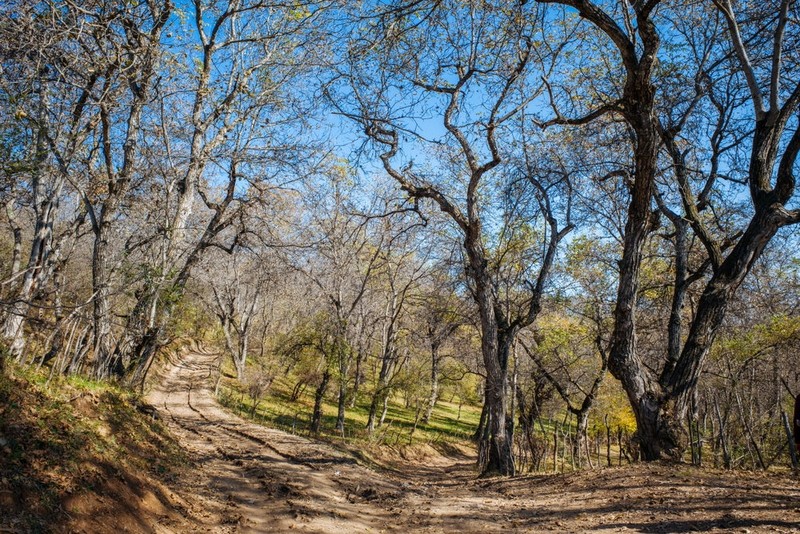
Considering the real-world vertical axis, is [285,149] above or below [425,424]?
above

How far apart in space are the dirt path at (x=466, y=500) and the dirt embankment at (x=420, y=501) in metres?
0.02

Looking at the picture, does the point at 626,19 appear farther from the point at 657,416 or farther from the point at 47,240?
the point at 47,240

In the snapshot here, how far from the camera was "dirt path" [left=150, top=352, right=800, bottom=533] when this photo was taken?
4.62m

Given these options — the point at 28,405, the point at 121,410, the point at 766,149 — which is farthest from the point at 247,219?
the point at 766,149

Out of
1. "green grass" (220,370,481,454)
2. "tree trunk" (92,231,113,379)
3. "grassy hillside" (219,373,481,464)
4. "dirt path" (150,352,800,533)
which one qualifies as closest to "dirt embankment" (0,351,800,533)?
"dirt path" (150,352,800,533)

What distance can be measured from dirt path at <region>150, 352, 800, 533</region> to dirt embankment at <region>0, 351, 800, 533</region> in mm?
16

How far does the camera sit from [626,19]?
22.2 ft

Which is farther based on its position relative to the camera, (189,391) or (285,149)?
(189,391)

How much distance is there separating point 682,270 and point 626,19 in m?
4.70

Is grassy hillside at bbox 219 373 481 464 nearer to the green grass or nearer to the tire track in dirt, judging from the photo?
the green grass

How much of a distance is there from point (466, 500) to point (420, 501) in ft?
2.17

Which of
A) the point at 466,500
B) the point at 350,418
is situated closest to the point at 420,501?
the point at 466,500

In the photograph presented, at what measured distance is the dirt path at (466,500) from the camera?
15.2 ft

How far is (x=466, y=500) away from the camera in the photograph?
6.52 meters
